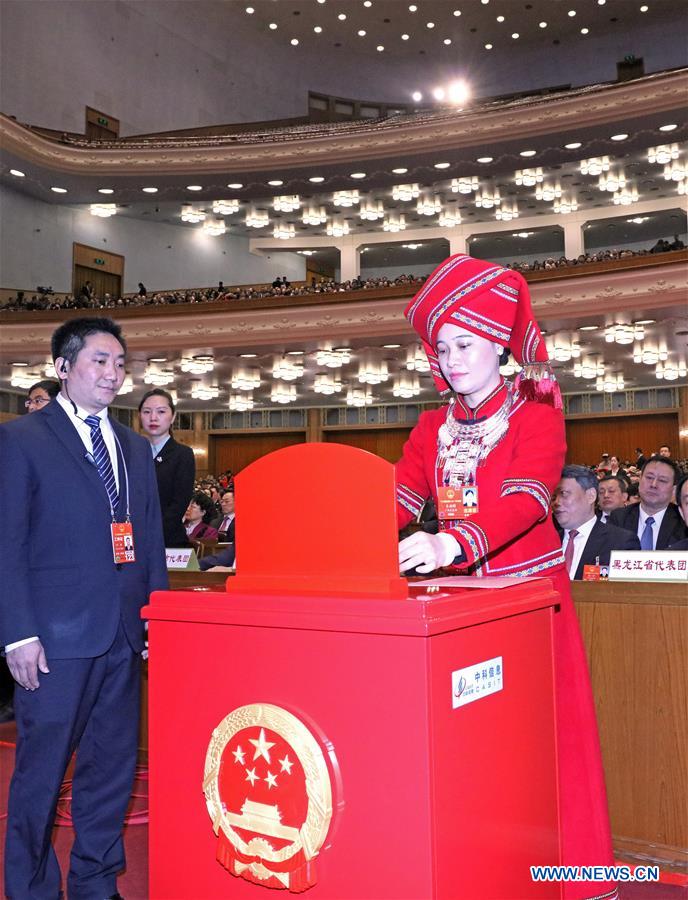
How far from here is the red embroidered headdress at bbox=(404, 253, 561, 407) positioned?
1.57 m

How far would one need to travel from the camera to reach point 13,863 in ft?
6.23

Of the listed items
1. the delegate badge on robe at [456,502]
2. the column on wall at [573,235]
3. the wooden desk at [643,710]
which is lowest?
the wooden desk at [643,710]

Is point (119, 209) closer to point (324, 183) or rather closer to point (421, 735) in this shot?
point (324, 183)

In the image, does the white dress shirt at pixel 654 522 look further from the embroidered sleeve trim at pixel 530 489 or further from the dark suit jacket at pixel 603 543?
the embroidered sleeve trim at pixel 530 489

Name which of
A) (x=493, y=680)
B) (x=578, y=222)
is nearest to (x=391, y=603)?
(x=493, y=680)

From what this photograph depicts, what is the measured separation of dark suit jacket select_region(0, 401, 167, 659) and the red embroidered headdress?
0.92m

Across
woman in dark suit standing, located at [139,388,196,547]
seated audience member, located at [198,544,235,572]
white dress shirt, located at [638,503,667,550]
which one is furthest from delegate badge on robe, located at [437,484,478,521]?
white dress shirt, located at [638,503,667,550]

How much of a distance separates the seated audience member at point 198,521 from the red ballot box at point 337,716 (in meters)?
4.69

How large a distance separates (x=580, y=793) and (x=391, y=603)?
2.72ft

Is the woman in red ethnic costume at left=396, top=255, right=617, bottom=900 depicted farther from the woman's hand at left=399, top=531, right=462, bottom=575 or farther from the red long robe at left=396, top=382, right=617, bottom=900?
the woman's hand at left=399, top=531, right=462, bottom=575

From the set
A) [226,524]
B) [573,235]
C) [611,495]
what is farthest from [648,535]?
[573,235]

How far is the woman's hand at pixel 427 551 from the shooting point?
1184 mm

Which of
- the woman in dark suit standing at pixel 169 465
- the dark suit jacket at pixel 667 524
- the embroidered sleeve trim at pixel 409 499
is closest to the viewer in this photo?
the embroidered sleeve trim at pixel 409 499

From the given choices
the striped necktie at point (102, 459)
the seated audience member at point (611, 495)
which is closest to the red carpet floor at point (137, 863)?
the striped necktie at point (102, 459)
